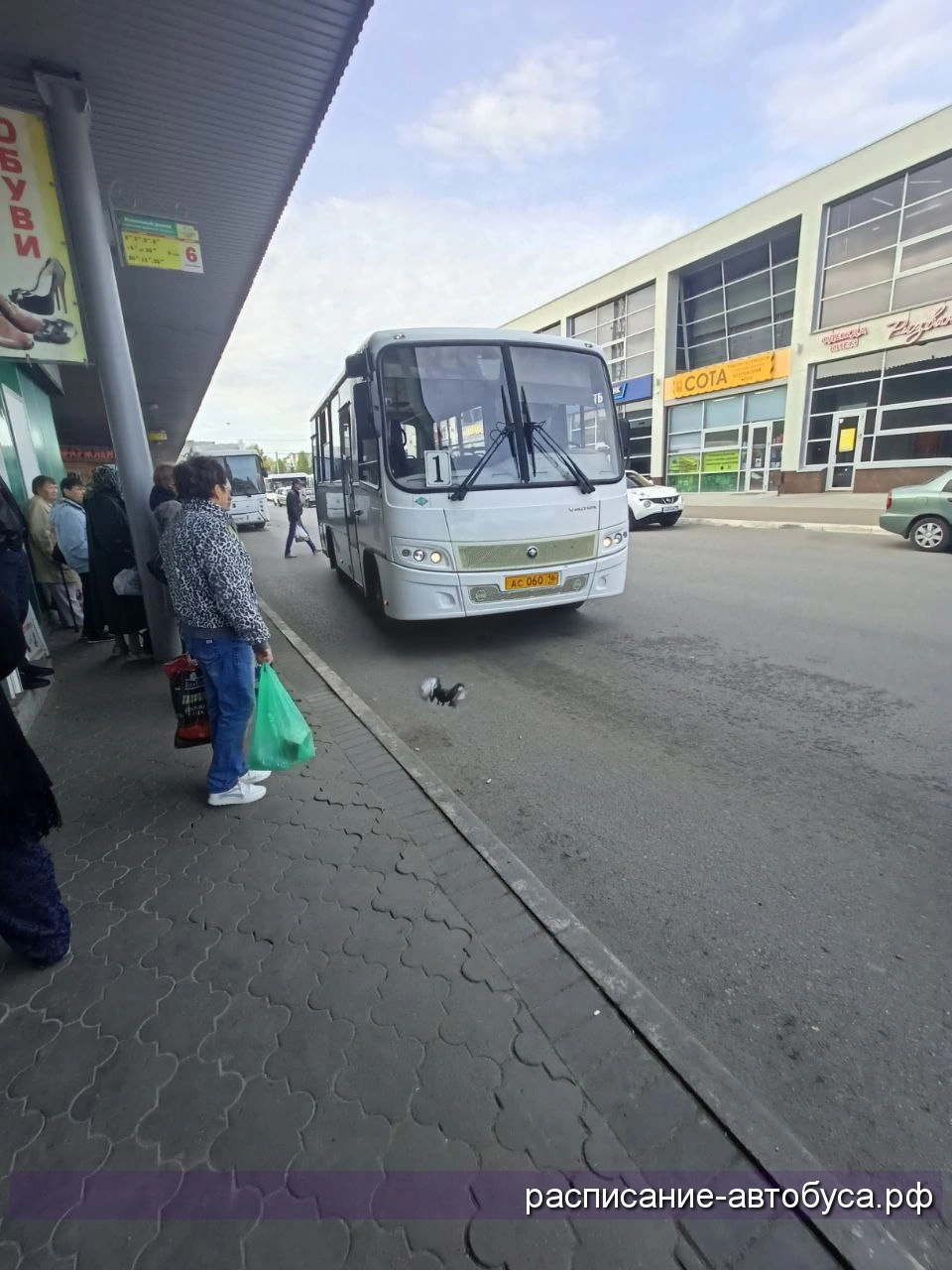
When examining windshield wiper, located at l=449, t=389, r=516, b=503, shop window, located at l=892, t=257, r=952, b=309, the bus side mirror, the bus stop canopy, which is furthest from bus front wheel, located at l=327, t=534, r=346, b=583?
shop window, located at l=892, t=257, r=952, b=309

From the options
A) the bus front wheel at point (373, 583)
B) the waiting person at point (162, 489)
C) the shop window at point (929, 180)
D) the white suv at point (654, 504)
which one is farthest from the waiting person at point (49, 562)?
the shop window at point (929, 180)

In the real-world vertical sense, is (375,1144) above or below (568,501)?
below

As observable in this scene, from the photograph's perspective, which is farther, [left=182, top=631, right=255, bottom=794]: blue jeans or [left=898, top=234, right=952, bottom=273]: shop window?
[left=898, top=234, right=952, bottom=273]: shop window

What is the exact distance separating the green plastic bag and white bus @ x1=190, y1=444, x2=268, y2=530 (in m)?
21.8

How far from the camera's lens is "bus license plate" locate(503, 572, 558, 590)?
19.3ft

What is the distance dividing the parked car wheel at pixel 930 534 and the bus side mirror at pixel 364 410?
10632 millimetres

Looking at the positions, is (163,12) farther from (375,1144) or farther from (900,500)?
(900,500)

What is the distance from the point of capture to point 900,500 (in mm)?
11367

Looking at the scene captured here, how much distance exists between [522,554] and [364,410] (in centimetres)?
211

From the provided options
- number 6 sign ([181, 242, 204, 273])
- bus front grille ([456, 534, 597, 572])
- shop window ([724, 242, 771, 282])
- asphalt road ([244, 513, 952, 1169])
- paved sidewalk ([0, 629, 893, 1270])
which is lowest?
asphalt road ([244, 513, 952, 1169])

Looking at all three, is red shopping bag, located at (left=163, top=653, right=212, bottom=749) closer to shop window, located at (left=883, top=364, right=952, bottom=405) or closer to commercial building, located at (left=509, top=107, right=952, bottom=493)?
commercial building, located at (left=509, top=107, right=952, bottom=493)

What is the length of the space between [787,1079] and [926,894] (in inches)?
49.6

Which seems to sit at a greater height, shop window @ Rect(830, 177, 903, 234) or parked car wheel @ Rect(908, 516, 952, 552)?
shop window @ Rect(830, 177, 903, 234)

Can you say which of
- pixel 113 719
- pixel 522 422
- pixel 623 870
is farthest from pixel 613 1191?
pixel 522 422
